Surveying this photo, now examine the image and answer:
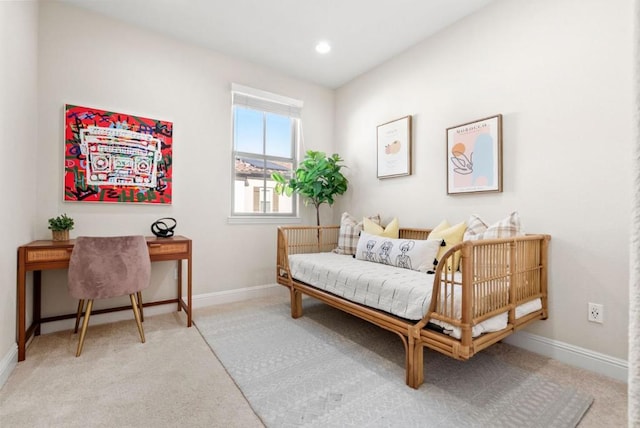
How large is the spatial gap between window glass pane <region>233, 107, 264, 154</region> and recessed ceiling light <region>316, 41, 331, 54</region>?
0.97 m

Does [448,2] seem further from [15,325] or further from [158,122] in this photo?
[15,325]

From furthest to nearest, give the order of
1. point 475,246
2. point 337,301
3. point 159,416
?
point 337,301
point 475,246
point 159,416

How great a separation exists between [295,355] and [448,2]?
296 centimetres

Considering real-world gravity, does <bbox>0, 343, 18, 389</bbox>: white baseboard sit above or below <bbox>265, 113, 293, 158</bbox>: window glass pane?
below

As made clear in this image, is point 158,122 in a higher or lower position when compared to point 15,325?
higher

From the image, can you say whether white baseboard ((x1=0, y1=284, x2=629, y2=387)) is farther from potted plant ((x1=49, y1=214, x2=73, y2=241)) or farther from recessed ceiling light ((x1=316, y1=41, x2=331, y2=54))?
recessed ceiling light ((x1=316, y1=41, x2=331, y2=54))

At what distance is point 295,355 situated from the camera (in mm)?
2150

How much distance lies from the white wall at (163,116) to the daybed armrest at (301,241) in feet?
1.42

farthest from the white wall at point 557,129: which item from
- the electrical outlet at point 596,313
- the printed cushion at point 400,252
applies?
the printed cushion at point 400,252

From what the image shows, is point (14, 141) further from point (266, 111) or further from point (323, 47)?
point (323, 47)

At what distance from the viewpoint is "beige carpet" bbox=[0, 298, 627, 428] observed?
5.01 ft

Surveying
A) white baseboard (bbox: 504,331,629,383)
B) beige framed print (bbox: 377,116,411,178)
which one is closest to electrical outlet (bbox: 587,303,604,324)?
white baseboard (bbox: 504,331,629,383)

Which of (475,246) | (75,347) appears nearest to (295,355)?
(475,246)

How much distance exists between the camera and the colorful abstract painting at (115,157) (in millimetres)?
2635
